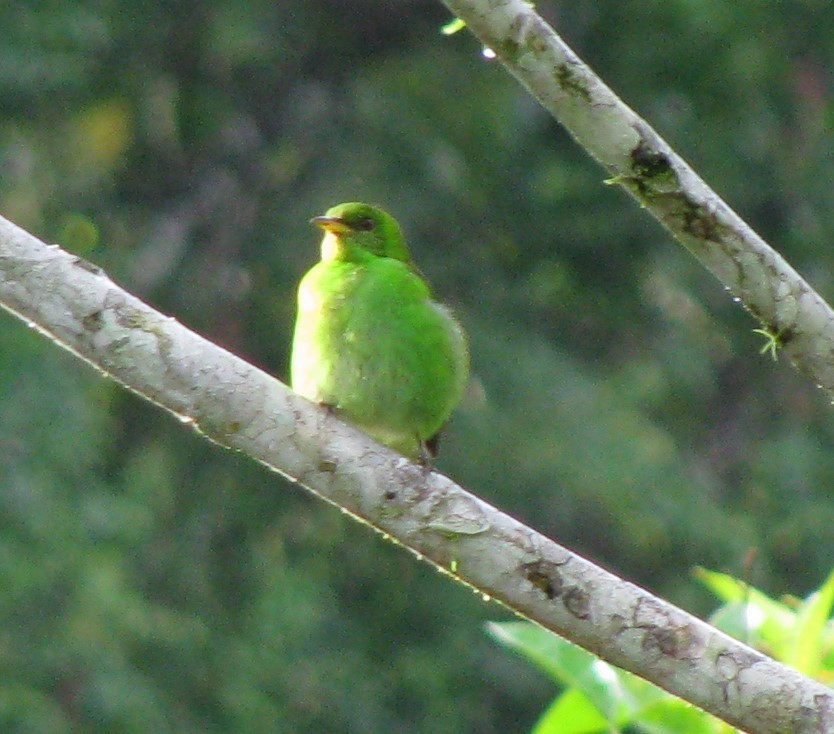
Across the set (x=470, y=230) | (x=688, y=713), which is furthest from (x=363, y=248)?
(x=470, y=230)

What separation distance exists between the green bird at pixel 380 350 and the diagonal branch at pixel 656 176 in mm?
981

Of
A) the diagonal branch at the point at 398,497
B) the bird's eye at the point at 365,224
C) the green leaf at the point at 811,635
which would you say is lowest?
the diagonal branch at the point at 398,497

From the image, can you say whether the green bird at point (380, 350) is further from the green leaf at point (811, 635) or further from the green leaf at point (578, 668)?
the green leaf at point (811, 635)

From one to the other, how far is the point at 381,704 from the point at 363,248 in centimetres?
649

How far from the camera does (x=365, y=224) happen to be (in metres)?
4.44

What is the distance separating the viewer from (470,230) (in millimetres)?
12180

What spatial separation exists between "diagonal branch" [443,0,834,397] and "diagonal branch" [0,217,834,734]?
20.9 inches

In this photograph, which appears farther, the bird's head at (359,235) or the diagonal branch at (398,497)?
the bird's head at (359,235)

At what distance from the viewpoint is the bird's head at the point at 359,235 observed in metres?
4.32

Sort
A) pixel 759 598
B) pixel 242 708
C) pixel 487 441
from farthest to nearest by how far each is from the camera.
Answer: pixel 487 441 < pixel 242 708 < pixel 759 598

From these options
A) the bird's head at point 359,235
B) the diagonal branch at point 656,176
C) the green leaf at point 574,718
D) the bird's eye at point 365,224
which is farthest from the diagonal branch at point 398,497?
the bird's eye at point 365,224

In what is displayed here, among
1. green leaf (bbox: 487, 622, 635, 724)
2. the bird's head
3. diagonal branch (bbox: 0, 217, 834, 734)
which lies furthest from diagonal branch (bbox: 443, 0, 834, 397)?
the bird's head

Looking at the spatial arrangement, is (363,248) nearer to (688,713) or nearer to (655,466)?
(688,713)

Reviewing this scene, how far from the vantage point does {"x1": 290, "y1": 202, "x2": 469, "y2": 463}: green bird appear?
3908mm
